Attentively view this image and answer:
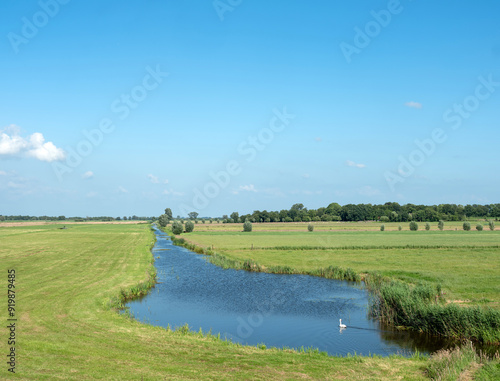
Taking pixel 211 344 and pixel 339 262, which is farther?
pixel 339 262

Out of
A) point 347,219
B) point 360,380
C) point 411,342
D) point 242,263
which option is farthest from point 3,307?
point 347,219

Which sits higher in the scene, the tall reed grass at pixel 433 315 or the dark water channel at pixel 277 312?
the tall reed grass at pixel 433 315

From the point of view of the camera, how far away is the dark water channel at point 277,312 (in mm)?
17938

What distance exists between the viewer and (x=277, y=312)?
77.0 feet

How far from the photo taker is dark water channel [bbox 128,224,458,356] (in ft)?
58.9

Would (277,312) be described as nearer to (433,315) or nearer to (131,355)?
(433,315)

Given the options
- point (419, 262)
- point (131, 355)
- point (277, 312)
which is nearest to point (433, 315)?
point (277, 312)

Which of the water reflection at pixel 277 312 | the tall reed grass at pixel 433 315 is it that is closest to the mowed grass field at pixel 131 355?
the water reflection at pixel 277 312

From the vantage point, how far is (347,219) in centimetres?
19200

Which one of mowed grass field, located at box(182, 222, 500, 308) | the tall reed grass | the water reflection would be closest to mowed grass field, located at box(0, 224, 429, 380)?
the water reflection

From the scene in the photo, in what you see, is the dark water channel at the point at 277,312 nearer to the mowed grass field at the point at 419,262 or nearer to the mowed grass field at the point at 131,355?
the mowed grass field at the point at 131,355

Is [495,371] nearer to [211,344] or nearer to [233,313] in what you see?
[211,344]

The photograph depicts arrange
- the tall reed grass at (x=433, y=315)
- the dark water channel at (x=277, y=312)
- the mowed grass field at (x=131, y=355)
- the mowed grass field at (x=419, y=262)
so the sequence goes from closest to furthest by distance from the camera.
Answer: the mowed grass field at (x=131, y=355) < the tall reed grass at (x=433, y=315) < the dark water channel at (x=277, y=312) < the mowed grass field at (x=419, y=262)

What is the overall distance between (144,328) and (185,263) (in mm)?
29077
